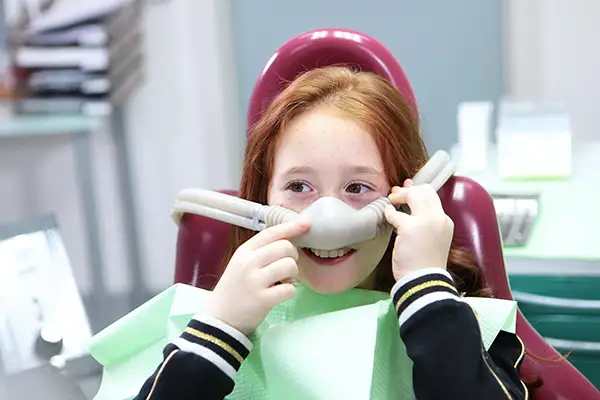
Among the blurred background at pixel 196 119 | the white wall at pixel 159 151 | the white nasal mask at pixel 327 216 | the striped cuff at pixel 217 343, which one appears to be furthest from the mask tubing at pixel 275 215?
the white wall at pixel 159 151

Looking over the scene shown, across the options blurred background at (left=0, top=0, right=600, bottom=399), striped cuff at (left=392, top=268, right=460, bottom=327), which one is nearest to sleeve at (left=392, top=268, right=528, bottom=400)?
striped cuff at (left=392, top=268, right=460, bottom=327)

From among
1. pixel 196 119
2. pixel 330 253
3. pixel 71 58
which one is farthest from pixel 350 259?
pixel 196 119

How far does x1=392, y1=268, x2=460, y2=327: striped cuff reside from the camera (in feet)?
2.16

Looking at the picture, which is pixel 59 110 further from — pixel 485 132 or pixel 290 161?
pixel 290 161

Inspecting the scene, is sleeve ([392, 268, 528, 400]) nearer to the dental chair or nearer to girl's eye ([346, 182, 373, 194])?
girl's eye ([346, 182, 373, 194])

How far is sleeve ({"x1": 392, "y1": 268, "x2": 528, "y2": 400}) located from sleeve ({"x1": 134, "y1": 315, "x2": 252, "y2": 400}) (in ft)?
0.48

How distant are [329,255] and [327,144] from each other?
0.11 meters

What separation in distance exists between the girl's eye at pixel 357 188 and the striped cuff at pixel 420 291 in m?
0.11

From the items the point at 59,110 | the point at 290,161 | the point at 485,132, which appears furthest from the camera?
the point at 59,110

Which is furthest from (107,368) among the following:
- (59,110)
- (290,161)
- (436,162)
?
(59,110)

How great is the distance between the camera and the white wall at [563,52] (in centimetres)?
183

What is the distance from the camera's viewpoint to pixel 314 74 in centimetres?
85

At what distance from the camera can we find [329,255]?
0.75 m

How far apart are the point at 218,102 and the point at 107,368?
1506mm
